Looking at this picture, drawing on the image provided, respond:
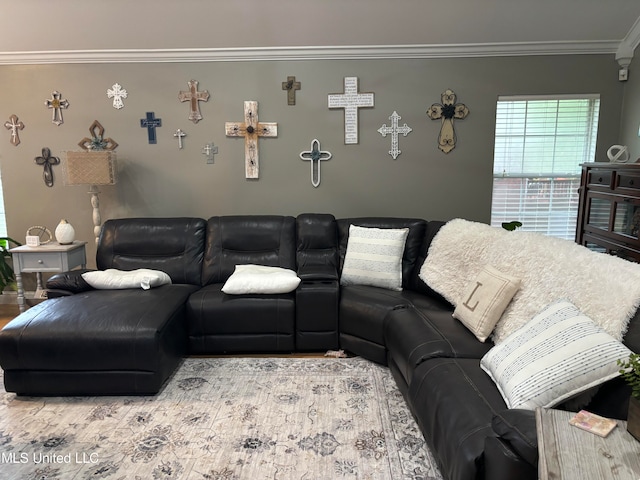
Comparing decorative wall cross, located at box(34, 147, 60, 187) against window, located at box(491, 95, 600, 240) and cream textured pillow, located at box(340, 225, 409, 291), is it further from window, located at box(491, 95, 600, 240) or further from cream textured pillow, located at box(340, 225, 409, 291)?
window, located at box(491, 95, 600, 240)

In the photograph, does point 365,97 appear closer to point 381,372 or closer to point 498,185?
point 498,185

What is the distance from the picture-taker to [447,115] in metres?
3.74

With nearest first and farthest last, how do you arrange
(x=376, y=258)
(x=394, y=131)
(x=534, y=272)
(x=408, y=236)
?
(x=534, y=272) < (x=376, y=258) < (x=408, y=236) < (x=394, y=131)

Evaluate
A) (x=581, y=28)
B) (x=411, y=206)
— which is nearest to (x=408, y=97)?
(x=411, y=206)

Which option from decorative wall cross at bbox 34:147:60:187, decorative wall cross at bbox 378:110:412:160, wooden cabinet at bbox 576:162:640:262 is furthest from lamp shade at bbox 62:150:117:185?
wooden cabinet at bbox 576:162:640:262

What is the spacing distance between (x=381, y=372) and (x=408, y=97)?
2.37 metres

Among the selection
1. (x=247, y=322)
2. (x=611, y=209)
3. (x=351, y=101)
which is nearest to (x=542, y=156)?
(x=611, y=209)

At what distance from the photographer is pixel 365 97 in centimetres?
376

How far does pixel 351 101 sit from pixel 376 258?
1489 mm

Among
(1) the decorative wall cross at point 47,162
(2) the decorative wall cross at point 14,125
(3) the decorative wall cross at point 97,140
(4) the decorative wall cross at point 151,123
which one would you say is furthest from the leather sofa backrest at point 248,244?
(2) the decorative wall cross at point 14,125

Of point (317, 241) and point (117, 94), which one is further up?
point (117, 94)

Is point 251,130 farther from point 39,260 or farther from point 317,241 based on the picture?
point 39,260

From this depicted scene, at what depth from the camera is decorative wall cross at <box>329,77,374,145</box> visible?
12.3ft

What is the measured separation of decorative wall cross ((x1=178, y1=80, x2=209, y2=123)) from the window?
260 centimetres
